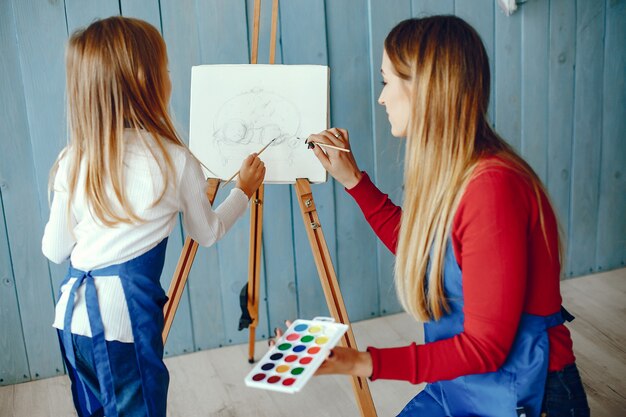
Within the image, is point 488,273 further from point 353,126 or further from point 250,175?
point 353,126

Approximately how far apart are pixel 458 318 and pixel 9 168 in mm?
1639


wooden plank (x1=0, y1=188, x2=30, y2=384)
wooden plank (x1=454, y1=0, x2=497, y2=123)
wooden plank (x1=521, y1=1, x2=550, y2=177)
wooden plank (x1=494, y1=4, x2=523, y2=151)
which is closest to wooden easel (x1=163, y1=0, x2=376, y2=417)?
wooden plank (x1=0, y1=188, x2=30, y2=384)

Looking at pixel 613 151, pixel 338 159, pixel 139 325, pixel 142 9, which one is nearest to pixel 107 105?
pixel 139 325

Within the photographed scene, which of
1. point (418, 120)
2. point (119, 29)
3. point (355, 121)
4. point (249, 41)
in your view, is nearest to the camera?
point (418, 120)

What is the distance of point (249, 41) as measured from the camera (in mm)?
2322

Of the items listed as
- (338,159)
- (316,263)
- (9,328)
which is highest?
(338,159)

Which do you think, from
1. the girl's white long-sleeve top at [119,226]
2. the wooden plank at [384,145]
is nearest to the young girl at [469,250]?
the girl's white long-sleeve top at [119,226]

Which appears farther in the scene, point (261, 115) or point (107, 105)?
point (261, 115)

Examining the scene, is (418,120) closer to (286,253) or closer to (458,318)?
(458,318)

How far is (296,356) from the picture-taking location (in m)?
1.12

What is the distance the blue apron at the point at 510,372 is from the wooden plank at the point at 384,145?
1.08m

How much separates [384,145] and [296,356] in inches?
61.4

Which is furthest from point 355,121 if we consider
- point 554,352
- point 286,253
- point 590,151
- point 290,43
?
point 554,352

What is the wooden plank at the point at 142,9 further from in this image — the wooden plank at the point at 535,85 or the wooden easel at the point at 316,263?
the wooden plank at the point at 535,85
